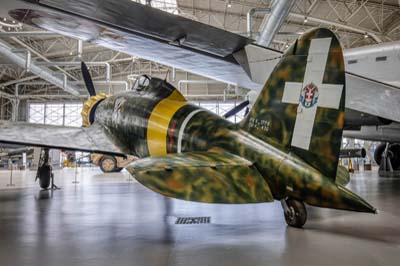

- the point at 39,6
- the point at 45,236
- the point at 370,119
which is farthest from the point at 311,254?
the point at 39,6

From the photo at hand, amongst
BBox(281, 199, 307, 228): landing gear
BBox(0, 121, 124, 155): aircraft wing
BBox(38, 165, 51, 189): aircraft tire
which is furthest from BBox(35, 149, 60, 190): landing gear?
BBox(281, 199, 307, 228): landing gear

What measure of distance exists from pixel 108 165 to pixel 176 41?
15843 millimetres

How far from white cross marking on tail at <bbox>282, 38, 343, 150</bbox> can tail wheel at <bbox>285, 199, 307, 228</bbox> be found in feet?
2.64

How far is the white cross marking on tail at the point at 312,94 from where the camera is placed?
3.95m

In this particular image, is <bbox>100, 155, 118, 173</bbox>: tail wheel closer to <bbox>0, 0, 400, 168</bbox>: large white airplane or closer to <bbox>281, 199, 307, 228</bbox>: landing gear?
<bbox>0, 0, 400, 168</bbox>: large white airplane

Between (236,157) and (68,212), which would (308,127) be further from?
(68,212)

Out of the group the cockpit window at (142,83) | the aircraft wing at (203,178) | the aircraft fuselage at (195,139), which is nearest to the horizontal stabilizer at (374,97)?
the aircraft fuselage at (195,139)

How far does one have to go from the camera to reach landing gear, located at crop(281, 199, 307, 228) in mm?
4371

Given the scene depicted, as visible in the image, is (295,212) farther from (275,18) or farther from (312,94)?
(275,18)

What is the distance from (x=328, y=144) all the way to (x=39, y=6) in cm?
545

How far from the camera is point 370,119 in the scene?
743 cm

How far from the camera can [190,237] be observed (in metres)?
4.07

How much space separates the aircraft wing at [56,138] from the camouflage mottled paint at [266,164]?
3.43m

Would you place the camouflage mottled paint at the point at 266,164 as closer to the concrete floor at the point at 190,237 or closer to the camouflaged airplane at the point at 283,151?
the camouflaged airplane at the point at 283,151
